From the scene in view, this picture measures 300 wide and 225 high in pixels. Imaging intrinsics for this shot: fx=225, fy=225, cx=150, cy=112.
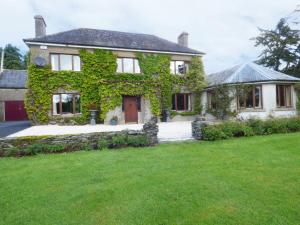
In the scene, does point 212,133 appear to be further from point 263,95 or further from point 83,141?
point 263,95

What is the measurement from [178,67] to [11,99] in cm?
2045

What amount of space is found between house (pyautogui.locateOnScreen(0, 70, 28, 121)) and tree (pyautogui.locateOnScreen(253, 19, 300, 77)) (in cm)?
3237

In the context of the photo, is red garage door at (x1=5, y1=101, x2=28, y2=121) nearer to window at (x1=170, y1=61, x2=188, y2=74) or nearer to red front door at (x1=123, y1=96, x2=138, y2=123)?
red front door at (x1=123, y1=96, x2=138, y2=123)

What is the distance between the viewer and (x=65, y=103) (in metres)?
18.4

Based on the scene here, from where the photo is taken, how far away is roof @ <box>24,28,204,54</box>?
18328 mm

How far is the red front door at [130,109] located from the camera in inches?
756

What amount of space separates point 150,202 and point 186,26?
951 inches

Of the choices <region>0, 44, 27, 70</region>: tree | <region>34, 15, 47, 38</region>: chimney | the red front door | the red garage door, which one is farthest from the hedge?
<region>0, 44, 27, 70</region>: tree

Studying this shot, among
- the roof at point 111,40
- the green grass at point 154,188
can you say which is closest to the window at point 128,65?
the roof at point 111,40

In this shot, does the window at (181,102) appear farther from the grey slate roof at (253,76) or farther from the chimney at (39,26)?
the chimney at (39,26)

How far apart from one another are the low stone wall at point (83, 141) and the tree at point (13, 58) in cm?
4712

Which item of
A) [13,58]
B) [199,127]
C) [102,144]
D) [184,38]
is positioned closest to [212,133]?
[199,127]

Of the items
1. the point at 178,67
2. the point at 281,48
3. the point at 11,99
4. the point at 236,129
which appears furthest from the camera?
the point at 281,48

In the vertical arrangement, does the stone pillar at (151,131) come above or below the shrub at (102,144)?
above
